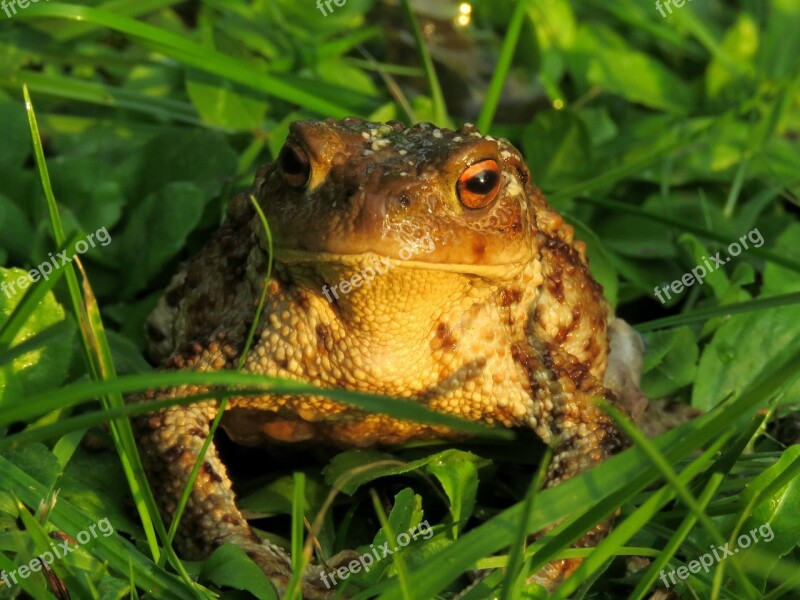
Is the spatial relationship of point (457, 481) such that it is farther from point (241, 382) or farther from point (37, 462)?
point (37, 462)

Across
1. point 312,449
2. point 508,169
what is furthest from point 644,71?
point 312,449

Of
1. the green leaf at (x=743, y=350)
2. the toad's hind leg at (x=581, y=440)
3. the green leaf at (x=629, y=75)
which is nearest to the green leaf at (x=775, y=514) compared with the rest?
the toad's hind leg at (x=581, y=440)

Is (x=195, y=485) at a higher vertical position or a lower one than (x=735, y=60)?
lower

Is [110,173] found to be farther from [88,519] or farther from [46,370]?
[88,519]

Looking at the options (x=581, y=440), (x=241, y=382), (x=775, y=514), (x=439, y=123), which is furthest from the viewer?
(x=439, y=123)

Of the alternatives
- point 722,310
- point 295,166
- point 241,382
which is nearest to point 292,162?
point 295,166

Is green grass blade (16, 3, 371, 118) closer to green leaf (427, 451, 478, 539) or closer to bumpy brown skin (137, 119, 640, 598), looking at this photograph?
bumpy brown skin (137, 119, 640, 598)


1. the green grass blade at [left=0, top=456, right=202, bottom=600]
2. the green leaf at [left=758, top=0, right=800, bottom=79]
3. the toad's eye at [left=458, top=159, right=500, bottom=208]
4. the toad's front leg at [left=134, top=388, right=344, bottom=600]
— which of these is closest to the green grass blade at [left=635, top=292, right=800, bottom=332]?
the toad's eye at [left=458, top=159, right=500, bottom=208]
